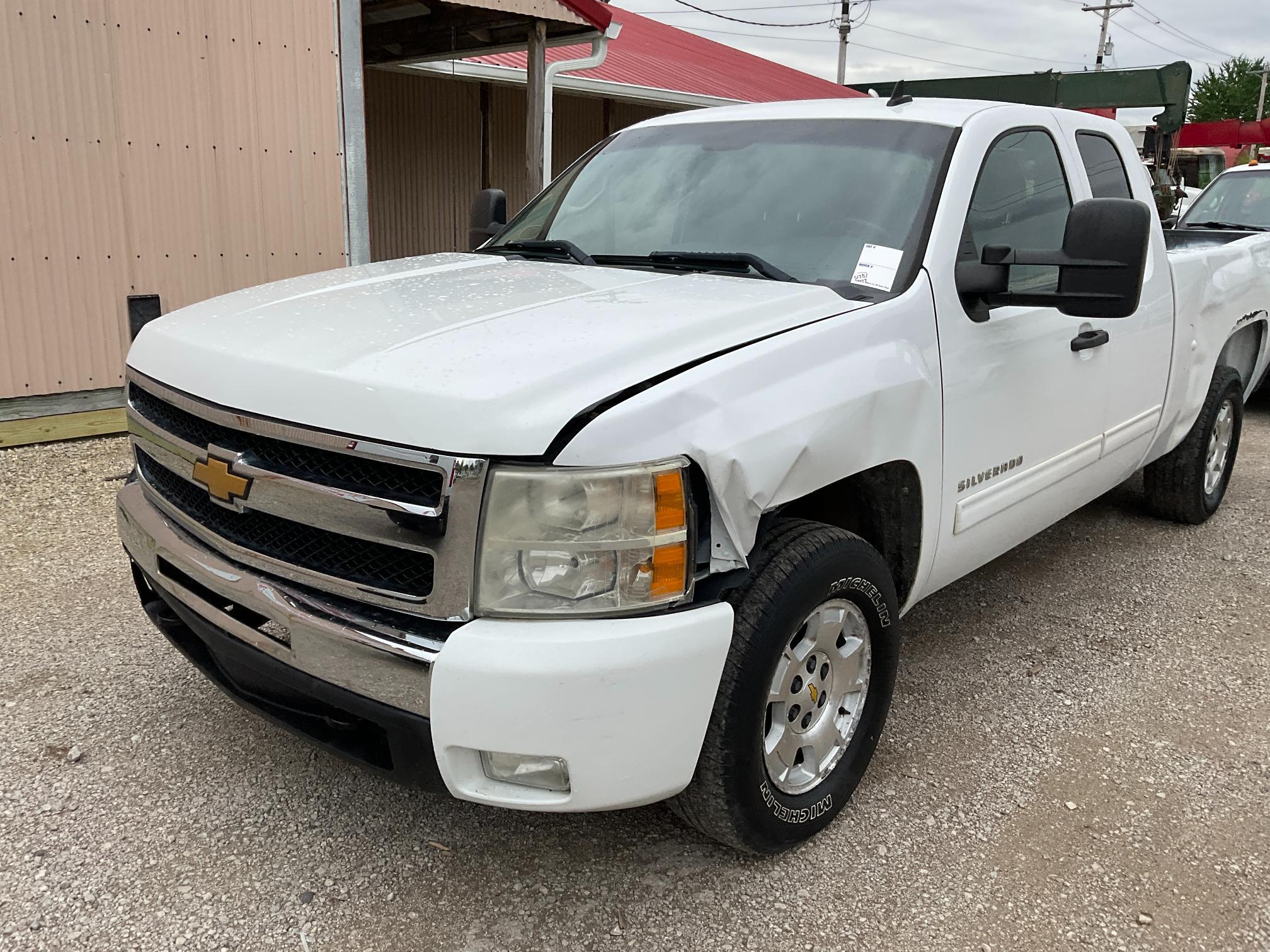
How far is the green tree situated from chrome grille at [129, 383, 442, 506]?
7329 centimetres

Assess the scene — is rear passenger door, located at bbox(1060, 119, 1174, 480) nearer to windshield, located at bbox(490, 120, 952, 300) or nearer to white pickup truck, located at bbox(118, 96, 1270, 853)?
white pickup truck, located at bbox(118, 96, 1270, 853)

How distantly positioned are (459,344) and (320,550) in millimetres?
544

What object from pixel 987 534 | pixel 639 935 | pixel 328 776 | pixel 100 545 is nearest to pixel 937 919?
pixel 639 935

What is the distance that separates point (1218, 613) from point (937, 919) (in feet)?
8.48

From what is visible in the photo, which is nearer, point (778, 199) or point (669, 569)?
point (669, 569)

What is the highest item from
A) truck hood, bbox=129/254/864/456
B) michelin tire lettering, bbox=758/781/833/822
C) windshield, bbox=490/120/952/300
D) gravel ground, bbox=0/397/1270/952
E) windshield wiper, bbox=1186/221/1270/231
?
windshield, bbox=490/120/952/300

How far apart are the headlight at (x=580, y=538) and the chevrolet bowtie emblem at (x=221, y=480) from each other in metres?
0.66

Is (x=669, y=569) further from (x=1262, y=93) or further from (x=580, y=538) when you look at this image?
(x=1262, y=93)

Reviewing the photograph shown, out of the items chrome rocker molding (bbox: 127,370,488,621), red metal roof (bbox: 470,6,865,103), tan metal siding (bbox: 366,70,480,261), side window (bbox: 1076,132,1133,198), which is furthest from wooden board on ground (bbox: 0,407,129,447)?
tan metal siding (bbox: 366,70,480,261)

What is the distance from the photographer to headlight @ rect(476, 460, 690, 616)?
2.05 metres

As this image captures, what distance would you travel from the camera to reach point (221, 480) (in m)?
2.40

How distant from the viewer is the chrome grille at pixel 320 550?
217 cm

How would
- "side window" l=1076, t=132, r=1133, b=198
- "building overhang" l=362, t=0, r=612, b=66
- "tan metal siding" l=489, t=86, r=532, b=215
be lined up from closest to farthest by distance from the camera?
"side window" l=1076, t=132, r=1133, b=198
"building overhang" l=362, t=0, r=612, b=66
"tan metal siding" l=489, t=86, r=532, b=215

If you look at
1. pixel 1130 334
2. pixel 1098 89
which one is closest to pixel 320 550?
pixel 1130 334
